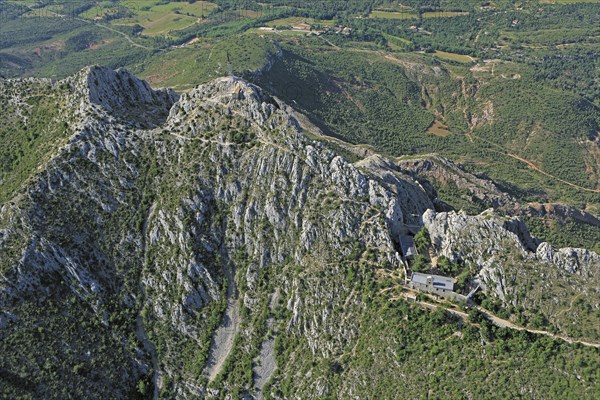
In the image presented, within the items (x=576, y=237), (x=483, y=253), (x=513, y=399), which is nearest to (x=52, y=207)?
(x=483, y=253)

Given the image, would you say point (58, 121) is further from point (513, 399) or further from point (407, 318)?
point (513, 399)

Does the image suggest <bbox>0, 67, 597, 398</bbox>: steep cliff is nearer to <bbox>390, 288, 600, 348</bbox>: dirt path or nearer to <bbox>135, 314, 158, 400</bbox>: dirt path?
<bbox>135, 314, 158, 400</bbox>: dirt path

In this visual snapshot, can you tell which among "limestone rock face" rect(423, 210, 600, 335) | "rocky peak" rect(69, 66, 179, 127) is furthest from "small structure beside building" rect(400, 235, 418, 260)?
"rocky peak" rect(69, 66, 179, 127)

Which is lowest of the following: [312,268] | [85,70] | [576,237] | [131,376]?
[576,237]

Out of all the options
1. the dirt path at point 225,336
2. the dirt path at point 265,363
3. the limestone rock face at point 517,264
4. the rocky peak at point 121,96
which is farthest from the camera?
the rocky peak at point 121,96

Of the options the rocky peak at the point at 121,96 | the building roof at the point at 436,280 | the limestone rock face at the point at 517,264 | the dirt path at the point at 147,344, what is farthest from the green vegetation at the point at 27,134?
the limestone rock face at the point at 517,264

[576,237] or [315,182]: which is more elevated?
[315,182]

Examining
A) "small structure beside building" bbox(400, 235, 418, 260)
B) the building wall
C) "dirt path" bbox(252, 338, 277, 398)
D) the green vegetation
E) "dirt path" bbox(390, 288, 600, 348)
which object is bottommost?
"dirt path" bbox(252, 338, 277, 398)

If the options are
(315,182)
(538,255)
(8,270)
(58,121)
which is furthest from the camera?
(58,121)

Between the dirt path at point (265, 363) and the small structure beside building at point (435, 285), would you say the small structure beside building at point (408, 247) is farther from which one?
the dirt path at point (265, 363)
